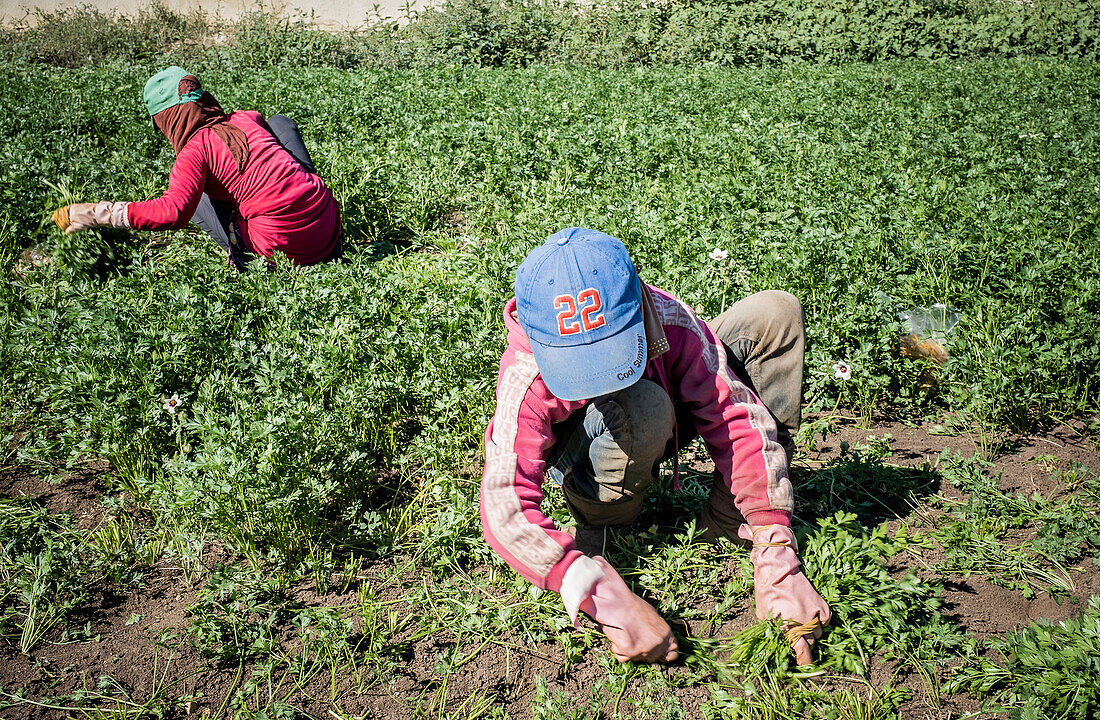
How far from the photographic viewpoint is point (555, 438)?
2314mm

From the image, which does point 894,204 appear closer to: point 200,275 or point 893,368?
point 893,368

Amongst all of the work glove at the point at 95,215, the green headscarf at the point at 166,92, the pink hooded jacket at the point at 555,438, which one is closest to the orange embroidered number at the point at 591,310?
the pink hooded jacket at the point at 555,438

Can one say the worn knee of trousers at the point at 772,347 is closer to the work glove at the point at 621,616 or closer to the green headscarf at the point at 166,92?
the work glove at the point at 621,616

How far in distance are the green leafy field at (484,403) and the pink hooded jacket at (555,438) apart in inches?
11.5

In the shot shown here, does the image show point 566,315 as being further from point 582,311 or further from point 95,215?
point 95,215

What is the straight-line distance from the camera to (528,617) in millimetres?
2445

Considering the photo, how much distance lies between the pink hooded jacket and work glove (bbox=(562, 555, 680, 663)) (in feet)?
0.28

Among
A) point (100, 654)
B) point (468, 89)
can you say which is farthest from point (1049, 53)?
point (100, 654)

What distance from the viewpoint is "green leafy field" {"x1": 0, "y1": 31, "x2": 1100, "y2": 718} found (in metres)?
2.22

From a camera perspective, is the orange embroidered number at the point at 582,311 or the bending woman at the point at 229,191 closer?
the orange embroidered number at the point at 582,311

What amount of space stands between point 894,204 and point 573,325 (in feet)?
12.0

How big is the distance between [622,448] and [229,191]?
3.29 metres

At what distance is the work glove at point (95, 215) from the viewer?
13.6 feet

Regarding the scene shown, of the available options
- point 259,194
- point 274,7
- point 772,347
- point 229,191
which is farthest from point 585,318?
point 274,7
